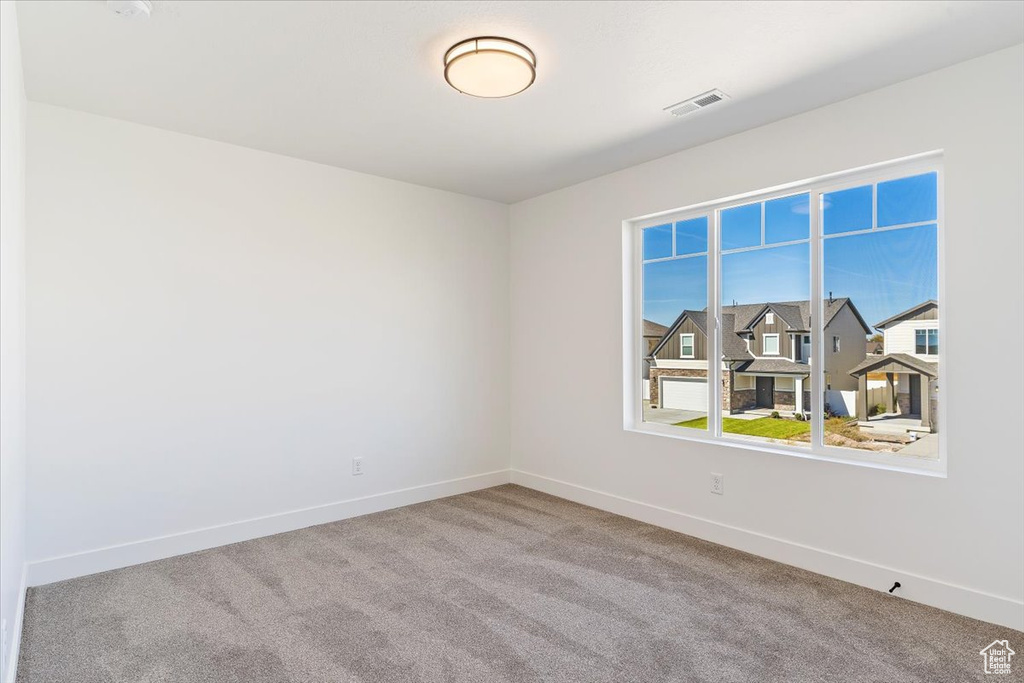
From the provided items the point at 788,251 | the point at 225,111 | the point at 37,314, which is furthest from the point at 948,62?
the point at 37,314

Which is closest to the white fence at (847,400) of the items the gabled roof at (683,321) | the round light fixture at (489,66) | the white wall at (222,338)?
the gabled roof at (683,321)

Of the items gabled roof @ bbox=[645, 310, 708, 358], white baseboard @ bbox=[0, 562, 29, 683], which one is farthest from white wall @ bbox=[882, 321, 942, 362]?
white baseboard @ bbox=[0, 562, 29, 683]

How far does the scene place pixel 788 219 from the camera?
3.46 m

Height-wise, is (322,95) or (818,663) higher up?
(322,95)

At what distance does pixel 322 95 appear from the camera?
9.73ft

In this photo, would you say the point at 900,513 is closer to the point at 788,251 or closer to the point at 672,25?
the point at 788,251

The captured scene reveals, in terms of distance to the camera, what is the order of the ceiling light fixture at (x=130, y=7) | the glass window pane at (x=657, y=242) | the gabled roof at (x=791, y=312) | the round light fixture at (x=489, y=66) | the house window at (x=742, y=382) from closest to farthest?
the ceiling light fixture at (x=130, y=7) < the round light fixture at (x=489, y=66) < the gabled roof at (x=791, y=312) < the house window at (x=742, y=382) < the glass window pane at (x=657, y=242)

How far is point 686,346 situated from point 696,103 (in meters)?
1.71

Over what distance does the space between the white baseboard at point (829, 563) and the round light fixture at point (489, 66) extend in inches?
118

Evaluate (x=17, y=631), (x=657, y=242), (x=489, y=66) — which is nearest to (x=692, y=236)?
(x=657, y=242)

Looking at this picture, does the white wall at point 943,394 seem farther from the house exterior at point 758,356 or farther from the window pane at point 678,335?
the house exterior at point 758,356

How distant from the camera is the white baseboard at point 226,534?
10.0 feet

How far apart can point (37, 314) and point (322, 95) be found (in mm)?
2012

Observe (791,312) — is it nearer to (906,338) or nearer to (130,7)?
(906,338)
